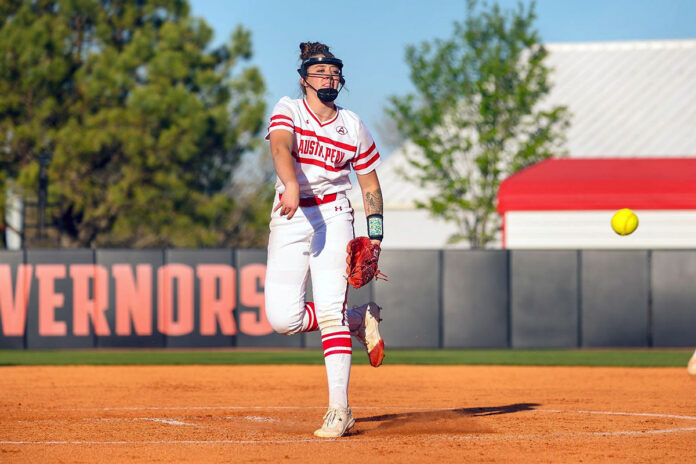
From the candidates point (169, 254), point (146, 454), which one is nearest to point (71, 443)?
point (146, 454)

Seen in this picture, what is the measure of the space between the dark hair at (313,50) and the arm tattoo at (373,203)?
37.9 inches

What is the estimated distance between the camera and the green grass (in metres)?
15.2

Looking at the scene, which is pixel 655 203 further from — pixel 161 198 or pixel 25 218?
pixel 25 218

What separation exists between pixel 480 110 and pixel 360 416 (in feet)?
63.9

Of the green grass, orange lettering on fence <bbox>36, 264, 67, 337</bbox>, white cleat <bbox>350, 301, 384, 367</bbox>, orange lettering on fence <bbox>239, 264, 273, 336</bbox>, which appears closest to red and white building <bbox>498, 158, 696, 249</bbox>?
the green grass

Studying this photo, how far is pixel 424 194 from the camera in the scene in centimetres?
3922

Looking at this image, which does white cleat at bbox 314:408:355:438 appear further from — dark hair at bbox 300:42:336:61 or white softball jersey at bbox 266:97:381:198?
dark hair at bbox 300:42:336:61

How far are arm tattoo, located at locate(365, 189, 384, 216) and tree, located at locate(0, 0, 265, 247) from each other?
84.0 ft

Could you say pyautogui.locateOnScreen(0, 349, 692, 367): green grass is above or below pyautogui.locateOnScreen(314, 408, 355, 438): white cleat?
below

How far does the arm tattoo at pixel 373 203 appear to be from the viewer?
269 inches

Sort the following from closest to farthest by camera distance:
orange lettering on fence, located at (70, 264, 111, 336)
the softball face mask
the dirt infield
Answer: the dirt infield, the softball face mask, orange lettering on fence, located at (70, 264, 111, 336)

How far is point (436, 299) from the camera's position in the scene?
18.4m

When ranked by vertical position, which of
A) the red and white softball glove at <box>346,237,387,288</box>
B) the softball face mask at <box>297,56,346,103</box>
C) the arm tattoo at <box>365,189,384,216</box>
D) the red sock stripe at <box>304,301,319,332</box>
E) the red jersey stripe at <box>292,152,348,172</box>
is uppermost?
the softball face mask at <box>297,56,346,103</box>

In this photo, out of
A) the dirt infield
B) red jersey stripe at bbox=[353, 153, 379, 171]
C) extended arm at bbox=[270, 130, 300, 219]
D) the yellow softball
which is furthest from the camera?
the yellow softball
